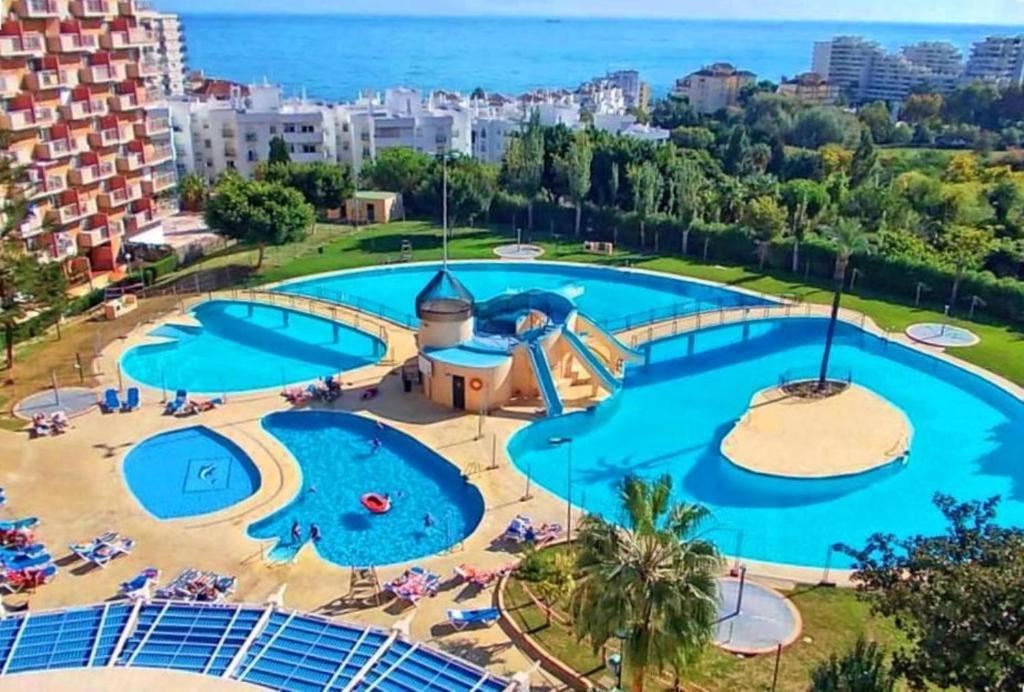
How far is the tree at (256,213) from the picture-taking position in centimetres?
5044

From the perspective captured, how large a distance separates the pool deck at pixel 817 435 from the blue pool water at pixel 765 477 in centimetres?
53

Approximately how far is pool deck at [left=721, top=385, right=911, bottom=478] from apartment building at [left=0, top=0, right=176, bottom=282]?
116 ft

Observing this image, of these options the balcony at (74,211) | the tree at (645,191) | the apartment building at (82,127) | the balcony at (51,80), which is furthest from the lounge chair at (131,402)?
the tree at (645,191)

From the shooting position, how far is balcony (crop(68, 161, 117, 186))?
51344mm

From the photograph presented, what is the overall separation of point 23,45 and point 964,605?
51899 mm

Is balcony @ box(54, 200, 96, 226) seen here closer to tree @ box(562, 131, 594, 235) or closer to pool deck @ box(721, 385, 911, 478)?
tree @ box(562, 131, 594, 235)

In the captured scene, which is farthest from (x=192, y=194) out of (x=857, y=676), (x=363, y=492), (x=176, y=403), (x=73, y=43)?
(x=857, y=676)

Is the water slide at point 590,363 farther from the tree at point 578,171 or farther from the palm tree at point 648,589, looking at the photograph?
the tree at point 578,171

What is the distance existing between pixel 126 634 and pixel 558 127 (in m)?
60.1

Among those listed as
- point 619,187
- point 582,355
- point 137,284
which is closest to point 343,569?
point 582,355

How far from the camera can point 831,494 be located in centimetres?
3038

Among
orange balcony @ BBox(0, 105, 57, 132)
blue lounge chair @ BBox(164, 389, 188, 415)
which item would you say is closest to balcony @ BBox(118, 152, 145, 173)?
orange balcony @ BBox(0, 105, 57, 132)

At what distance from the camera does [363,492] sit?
29.9m

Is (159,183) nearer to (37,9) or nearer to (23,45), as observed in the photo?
(23,45)
